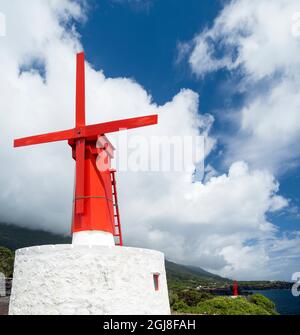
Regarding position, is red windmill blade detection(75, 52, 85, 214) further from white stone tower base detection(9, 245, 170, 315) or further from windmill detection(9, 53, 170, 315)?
white stone tower base detection(9, 245, 170, 315)

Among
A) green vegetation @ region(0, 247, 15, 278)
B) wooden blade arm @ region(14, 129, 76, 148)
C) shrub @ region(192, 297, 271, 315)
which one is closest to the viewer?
wooden blade arm @ region(14, 129, 76, 148)

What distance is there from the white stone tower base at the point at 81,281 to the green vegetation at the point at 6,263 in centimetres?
2394

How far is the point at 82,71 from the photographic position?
44.9 ft

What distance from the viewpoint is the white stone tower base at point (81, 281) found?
10.2 meters

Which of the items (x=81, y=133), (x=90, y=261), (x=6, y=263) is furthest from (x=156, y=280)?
(x=6, y=263)

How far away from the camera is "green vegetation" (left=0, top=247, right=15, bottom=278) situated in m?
33.2

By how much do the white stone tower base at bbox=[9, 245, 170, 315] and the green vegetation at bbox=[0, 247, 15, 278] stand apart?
942 inches

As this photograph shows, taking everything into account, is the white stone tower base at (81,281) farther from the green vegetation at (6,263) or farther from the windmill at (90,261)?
the green vegetation at (6,263)

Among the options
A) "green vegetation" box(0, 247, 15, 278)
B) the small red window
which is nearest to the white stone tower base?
the small red window

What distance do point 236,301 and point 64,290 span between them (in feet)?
47.4

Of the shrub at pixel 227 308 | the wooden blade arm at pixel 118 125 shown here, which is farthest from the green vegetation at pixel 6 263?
the wooden blade arm at pixel 118 125

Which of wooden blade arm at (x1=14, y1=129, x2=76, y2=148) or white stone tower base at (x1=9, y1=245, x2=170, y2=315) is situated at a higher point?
wooden blade arm at (x1=14, y1=129, x2=76, y2=148)
